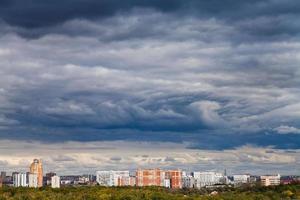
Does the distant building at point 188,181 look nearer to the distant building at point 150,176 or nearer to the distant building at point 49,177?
the distant building at point 150,176

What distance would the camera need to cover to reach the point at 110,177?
120500mm

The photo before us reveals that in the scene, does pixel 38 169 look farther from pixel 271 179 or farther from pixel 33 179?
pixel 271 179

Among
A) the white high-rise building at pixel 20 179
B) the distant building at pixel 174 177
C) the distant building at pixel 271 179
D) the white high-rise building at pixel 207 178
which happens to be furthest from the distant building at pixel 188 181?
the white high-rise building at pixel 20 179

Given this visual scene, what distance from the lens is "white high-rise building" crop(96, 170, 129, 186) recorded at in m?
117

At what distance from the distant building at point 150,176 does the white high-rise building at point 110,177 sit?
903cm

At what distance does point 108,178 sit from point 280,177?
41986 millimetres

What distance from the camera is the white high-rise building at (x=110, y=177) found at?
117 m

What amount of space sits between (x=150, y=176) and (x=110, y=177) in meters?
15.4

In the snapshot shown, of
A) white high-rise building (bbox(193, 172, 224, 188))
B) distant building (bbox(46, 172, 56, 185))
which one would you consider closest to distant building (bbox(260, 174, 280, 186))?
white high-rise building (bbox(193, 172, 224, 188))

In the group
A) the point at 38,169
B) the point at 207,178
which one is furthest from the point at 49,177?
the point at 207,178

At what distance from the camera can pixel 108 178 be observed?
12169 centimetres

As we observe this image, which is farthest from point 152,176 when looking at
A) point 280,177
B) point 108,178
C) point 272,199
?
point 272,199

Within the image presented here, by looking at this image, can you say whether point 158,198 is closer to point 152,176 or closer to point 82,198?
point 82,198

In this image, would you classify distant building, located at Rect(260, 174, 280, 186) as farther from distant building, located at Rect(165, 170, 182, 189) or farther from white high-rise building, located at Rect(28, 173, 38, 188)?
white high-rise building, located at Rect(28, 173, 38, 188)
